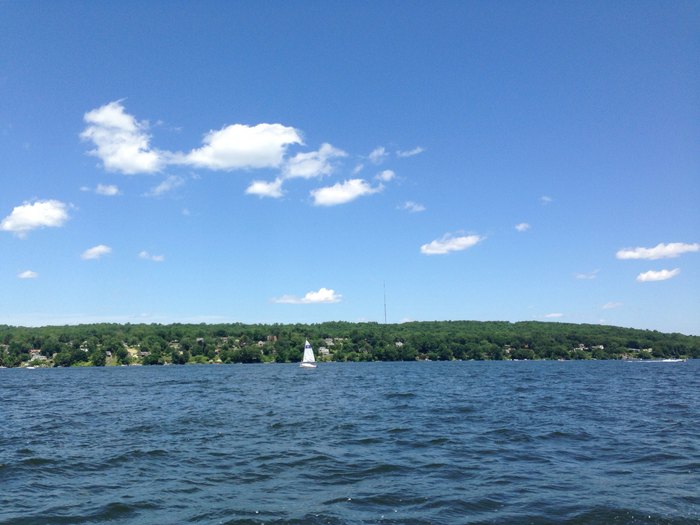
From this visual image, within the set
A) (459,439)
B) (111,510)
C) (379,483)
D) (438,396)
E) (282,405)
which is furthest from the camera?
(438,396)

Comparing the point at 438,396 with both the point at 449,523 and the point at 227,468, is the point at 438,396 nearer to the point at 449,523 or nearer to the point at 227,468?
the point at 227,468

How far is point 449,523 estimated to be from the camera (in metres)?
13.9

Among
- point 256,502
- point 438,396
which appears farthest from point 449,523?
point 438,396

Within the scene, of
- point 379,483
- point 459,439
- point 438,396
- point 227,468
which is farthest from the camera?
point 438,396

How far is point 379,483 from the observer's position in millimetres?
18344

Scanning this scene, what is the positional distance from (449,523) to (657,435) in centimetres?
2055

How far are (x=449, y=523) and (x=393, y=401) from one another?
115 feet

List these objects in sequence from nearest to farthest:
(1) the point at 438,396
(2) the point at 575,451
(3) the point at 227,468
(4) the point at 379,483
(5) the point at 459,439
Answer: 1. (4) the point at 379,483
2. (3) the point at 227,468
3. (2) the point at 575,451
4. (5) the point at 459,439
5. (1) the point at 438,396

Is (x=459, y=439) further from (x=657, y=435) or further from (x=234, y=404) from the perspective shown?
(x=234, y=404)

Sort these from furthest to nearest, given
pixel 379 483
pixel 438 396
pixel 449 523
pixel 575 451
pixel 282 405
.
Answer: pixel 438 396 → pixel 282 405 → pixel 575 451 → pixel 379 483 → pixel 449 523

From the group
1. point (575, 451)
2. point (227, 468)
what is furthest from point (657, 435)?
point (227, 468)

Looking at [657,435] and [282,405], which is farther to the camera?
[282,405]

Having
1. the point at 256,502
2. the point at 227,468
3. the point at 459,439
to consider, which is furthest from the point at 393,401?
the point at 256,502

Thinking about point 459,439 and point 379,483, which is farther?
point 459,439
